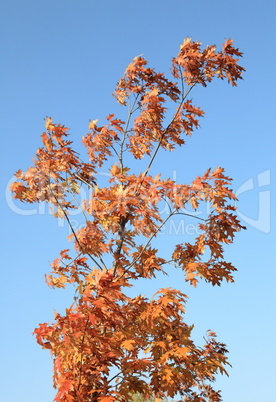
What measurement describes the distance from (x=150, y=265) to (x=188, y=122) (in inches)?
138

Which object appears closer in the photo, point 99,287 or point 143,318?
point 99,287

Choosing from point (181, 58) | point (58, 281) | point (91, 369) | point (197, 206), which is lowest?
point (91, 369)

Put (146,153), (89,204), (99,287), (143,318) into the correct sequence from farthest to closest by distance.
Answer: (146,153), (89,204), (143,318), (99,287)

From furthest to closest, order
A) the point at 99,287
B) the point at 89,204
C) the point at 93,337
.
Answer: the point at 89,204, the point at 93,337, the point at 99,287

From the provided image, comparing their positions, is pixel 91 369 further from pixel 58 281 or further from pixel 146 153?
pixel 146 153

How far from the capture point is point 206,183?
26.1ft

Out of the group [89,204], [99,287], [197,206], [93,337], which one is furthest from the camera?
[89,204]

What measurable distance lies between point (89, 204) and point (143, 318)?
2.62 metres

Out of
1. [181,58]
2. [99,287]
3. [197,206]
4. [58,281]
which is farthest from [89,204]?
[181,58]

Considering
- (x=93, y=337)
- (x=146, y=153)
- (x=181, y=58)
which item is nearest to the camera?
(x=93, y=337)

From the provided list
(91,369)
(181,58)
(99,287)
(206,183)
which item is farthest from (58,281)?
(181,58)

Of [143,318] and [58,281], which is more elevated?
[58,281]

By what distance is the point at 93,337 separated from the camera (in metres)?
6.50

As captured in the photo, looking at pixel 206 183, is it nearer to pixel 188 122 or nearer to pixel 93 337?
pixel 188 122
